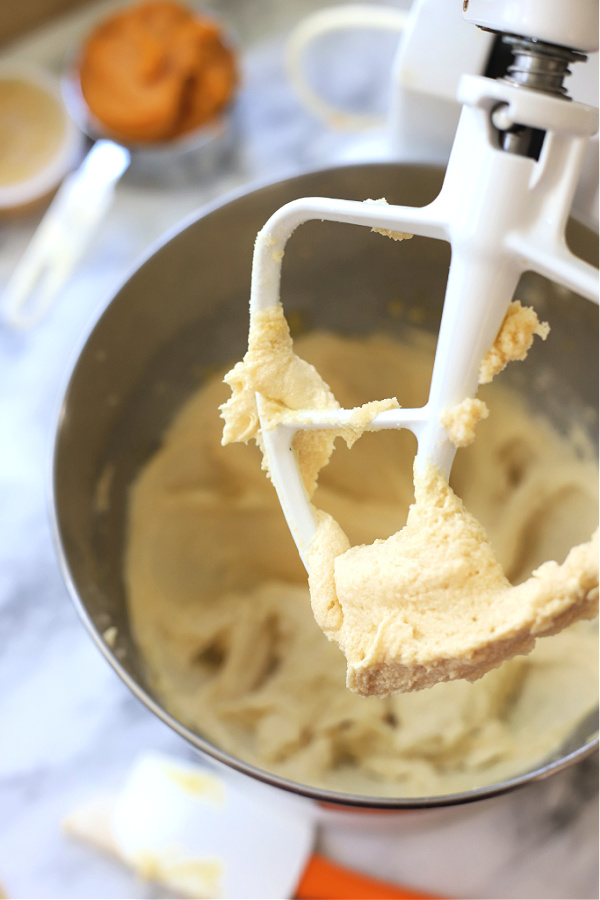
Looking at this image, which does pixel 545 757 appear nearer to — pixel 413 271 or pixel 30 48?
pixel 413 271

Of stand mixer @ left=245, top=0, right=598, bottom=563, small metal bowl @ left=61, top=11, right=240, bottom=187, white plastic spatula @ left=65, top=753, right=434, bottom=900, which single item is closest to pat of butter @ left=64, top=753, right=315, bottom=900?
white plastic spatula @ left=65, top=753, right=434, bottom=900

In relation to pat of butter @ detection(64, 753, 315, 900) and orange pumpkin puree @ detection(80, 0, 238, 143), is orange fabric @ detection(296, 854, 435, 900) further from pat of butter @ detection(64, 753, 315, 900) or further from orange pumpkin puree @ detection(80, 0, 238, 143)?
orange pumpkin puree @ detection(80, 0, 238, 143)

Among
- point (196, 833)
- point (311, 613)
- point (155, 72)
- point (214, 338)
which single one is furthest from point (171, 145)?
point (196, 833)

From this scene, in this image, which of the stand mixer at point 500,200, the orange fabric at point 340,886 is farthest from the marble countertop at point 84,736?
the stand mixer at point 500,200

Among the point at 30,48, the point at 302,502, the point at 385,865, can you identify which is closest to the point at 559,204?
the point at 302,502

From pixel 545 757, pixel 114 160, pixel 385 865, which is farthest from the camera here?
pixel 114 160

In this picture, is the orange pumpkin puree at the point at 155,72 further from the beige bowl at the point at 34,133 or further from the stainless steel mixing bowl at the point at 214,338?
the stainless steel mixing bowl at the point at 214,338
